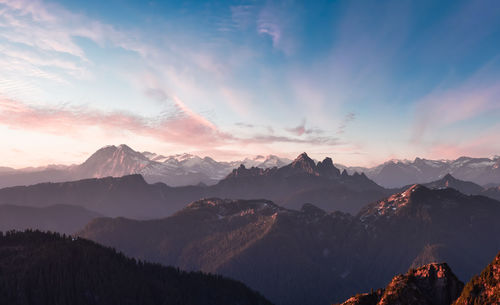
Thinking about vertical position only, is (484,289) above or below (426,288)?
above

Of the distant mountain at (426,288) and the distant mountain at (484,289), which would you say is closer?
the distant mountain at (484,289)

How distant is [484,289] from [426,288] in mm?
17776

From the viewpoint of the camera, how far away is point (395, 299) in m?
113

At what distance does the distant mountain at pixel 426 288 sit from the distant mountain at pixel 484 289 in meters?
8.08

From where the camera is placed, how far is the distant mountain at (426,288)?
113 meters

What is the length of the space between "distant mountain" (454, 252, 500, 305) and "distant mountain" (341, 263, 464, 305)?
8.08 metres

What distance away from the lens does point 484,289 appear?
102m

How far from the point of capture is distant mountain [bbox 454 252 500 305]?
9912 cm

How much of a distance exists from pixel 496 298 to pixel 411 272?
91.5ft

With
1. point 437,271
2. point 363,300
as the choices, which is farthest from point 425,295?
point 363,300

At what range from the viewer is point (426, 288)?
117m

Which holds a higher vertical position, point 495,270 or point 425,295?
point 495,270

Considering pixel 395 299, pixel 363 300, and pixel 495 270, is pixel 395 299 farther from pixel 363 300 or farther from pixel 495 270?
pixel 495 270

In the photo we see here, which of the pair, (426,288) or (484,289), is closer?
(484,289)
